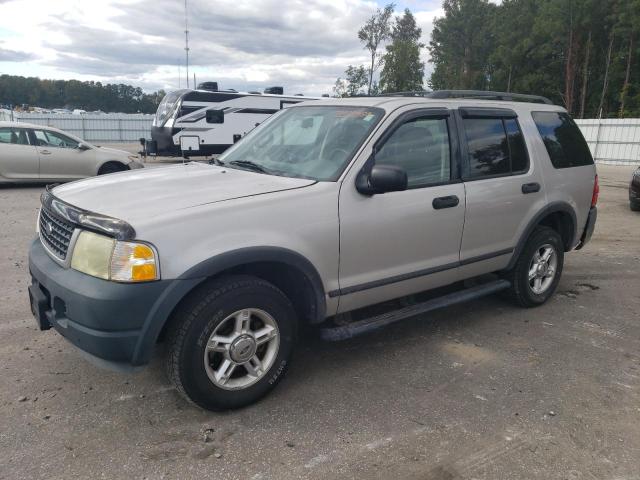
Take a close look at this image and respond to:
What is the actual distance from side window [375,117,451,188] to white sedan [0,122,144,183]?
10130 mm

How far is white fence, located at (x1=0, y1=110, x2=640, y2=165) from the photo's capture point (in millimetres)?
24781

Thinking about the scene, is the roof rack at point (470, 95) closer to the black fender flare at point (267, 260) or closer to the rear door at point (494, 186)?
the rear door at point (494, 186)

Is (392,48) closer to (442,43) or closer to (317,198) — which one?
(442,43)

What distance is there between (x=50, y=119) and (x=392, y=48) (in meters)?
24.1

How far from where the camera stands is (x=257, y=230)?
3.03 meters

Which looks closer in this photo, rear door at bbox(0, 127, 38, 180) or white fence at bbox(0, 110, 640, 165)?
rear door at bbox(0, 127, 38, 180)

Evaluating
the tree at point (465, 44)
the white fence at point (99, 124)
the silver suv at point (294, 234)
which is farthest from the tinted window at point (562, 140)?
the tree at point (465, 44)

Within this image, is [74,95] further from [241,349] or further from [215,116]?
[241,349]

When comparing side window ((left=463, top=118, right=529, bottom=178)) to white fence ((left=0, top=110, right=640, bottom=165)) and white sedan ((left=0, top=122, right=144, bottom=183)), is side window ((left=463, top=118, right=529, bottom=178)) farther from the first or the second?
white fence ((left=0, top=110, right=640, bottom=165))

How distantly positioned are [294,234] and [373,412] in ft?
3.84

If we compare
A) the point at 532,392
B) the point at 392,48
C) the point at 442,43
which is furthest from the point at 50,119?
the point at 442,43

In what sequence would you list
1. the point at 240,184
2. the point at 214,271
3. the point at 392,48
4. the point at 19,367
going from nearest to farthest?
the point at 214,271
the point at 240,184
the point at 19,367
the point at 392,48

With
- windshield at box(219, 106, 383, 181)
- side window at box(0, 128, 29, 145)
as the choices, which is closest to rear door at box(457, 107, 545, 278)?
windshield at box(219, 106, 383, 181)

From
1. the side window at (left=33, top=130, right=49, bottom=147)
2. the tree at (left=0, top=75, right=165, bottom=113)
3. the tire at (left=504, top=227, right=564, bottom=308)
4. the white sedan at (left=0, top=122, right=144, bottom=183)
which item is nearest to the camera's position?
the tire at (left=504, top=227, right=564, bottom=308)
